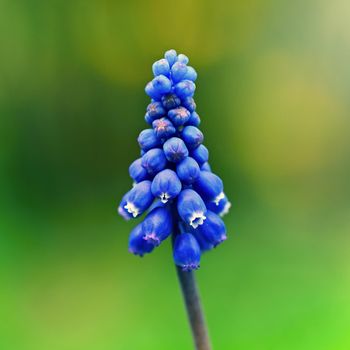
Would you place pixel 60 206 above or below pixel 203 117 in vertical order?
below

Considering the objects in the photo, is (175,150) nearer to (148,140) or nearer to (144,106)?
(148,140)

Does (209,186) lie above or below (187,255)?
above

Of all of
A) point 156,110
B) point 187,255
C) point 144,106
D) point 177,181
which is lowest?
point 187,255

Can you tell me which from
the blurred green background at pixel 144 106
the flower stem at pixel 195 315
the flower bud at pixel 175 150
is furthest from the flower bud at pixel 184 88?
the blurred green background at pixel 144 106

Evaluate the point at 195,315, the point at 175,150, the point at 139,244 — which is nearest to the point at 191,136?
the point at 175,150

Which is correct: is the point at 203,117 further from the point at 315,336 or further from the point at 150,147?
the point at 150,147

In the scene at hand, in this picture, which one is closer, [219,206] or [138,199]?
[138,199]

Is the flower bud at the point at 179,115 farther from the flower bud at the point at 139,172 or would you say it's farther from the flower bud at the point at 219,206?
the flower bud at the point at 219,206

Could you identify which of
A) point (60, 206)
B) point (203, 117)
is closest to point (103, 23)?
point (203, 117)
